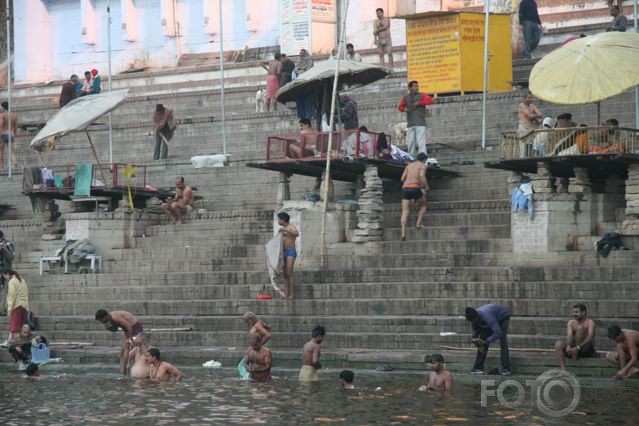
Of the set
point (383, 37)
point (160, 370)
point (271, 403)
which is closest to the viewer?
point (271, 403)

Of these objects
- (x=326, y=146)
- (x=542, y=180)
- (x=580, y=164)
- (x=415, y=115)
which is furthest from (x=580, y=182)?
(x=326, y=146)

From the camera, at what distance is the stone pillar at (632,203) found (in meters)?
21.7

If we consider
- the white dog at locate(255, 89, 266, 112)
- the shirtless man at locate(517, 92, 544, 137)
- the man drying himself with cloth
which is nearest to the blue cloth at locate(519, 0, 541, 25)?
the shirtless man at locate(517, 92, 544, 137)

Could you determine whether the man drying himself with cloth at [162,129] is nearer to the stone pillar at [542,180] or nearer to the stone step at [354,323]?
the stone step at [354,323]

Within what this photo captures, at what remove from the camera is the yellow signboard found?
89.4ft

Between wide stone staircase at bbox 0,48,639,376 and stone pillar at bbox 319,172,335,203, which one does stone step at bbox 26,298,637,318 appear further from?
stone pillar at bbox 319,172,335,203

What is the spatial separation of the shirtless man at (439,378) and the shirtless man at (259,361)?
223 centimetres

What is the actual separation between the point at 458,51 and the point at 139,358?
9.18 m

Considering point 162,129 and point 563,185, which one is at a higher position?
point 162,129

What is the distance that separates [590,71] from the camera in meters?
22.2

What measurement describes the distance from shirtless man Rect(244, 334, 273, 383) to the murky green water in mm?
160

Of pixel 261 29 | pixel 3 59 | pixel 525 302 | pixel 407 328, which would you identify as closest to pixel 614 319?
pixel 525 302

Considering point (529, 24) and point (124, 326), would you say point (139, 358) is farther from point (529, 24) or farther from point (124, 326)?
point (529, 24)

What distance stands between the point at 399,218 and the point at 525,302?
13.0ft
